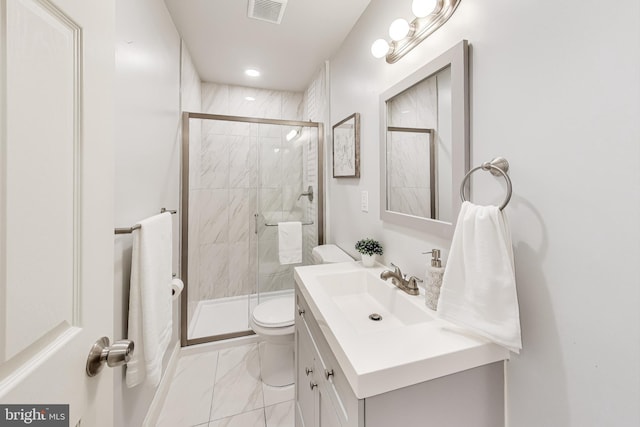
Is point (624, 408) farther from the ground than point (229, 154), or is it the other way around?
point (229, 154)

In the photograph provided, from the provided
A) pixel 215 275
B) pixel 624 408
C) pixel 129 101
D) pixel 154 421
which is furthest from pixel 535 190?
pixel 215 275

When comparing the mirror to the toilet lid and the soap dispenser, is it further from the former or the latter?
the toilet lid

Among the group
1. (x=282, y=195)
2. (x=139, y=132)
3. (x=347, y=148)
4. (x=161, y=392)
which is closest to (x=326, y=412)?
(x=161, y=392)

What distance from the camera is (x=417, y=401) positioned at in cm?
70

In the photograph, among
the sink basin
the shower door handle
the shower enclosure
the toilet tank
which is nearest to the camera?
the sink basin

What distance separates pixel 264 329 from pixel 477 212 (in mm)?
1543

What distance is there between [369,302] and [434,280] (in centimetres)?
43

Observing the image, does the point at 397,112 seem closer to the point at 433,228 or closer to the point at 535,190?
the point at 433,228

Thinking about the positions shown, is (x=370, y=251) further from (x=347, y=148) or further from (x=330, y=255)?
(x=347, y=148)

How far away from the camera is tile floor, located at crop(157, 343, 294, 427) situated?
1507 millimetres

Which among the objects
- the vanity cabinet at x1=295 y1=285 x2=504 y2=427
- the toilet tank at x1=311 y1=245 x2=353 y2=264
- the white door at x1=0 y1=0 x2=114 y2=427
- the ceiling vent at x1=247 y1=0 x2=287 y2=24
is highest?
the ceiling vent at x1=247 y1=0 x2=287 y2=24

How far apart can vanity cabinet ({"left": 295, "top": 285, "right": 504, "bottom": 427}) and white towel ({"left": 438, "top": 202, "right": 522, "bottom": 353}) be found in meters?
0.16

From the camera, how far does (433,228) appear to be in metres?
1.08

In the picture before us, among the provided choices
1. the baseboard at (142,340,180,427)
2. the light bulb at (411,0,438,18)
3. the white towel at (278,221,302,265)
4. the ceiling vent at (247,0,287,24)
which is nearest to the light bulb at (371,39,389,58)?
the light bulb at (411,0,438,18)
